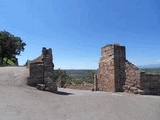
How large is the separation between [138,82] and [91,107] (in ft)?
17.9

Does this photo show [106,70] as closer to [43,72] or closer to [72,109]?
[43,72]

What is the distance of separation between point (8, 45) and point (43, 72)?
3070 centimetres

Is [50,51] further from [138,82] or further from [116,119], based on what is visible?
[116,119]

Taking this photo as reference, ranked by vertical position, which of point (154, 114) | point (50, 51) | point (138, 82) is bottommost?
point (154, 114)

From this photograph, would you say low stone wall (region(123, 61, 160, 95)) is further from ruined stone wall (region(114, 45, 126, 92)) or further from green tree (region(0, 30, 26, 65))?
green tree (region(0, 30, 26, 65))

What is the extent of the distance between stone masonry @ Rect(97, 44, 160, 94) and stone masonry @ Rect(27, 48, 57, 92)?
4.42 metres

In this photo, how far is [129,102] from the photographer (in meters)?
9.77

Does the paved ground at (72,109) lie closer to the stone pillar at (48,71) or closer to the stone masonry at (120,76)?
the stone pillar at (48,71)

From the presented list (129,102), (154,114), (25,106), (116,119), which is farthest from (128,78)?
(25,106)

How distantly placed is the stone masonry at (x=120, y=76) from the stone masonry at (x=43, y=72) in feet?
14.5

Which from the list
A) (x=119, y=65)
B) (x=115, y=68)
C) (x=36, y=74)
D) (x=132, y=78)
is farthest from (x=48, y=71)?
(x=132, y=78)

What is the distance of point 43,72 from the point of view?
13102 mm

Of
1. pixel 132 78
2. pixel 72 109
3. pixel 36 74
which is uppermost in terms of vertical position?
pixel 36 74

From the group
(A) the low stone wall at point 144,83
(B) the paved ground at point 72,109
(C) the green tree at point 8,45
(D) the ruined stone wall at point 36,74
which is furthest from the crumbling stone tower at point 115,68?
(C) the green tree at point 8,45
